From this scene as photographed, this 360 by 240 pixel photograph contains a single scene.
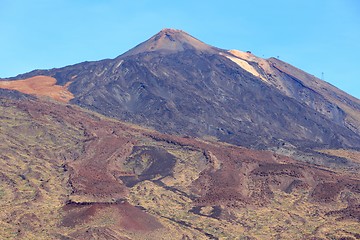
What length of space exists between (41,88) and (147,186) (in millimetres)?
86753

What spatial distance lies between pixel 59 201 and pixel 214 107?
8847cm

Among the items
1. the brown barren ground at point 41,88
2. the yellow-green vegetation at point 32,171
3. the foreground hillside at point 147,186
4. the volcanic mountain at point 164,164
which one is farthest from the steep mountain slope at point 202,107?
the yellow-green vegetation at point 32,171

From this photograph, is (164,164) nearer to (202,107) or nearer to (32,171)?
(32,171)

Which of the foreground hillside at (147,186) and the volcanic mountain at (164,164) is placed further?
the volcanic mountain at (164,164)

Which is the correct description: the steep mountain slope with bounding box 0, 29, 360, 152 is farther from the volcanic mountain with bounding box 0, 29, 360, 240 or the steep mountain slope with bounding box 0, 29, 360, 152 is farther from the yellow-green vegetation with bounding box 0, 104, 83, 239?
the yellow-green vegetation with bounding box 0, 104, 83, 239

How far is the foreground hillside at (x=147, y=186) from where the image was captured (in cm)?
8381

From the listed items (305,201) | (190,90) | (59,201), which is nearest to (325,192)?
(305,201)

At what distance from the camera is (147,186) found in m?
106

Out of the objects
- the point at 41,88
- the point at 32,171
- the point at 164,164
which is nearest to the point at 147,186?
the point at 164,164

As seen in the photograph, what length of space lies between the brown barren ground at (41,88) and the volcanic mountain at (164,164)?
23.6 inches

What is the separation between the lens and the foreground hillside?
8381 centimetres

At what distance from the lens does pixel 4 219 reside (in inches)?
3157

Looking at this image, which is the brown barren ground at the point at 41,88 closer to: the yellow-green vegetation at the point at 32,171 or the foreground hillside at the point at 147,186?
the foreground hillside at the point at 147,186

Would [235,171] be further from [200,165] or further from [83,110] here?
[83,110]
